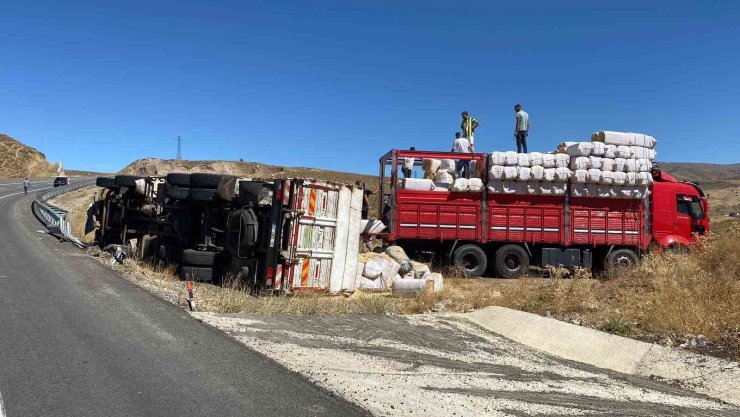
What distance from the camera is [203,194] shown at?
1259 centimetres

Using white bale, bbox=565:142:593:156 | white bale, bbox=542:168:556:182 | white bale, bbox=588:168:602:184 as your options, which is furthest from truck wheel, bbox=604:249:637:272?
white bale, bbox=565:142:593:156

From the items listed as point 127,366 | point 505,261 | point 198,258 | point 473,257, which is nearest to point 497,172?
point 473,257

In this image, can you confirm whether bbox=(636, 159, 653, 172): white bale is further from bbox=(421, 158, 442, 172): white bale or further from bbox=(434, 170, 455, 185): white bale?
bbox=(421, 158, 442, 172): white bale

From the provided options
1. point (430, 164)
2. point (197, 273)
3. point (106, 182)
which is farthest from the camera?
point (106, 182)

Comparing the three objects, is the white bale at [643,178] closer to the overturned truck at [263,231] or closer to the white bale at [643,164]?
the white bale at [643,164]

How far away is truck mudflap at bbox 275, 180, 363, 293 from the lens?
10.8 m

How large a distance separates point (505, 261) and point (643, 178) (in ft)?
15.1

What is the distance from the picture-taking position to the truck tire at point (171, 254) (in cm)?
1355

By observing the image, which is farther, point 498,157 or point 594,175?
point 594,175

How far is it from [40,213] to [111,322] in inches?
987

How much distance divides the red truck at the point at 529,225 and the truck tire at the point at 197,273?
19.0ft

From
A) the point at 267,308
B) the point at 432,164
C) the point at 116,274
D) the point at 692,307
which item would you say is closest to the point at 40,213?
the point at 116,274

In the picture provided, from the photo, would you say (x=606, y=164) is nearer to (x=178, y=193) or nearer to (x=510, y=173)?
(x=510, y=173)

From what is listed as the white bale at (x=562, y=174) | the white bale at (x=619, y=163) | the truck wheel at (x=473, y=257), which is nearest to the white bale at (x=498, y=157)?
the white bale at (x=562, y=174)
